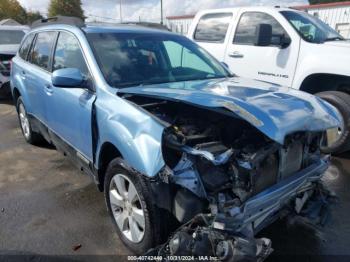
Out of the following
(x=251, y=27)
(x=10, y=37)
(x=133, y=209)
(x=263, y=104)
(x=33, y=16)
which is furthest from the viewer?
(x=33, y=16)

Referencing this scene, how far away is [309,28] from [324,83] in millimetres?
948

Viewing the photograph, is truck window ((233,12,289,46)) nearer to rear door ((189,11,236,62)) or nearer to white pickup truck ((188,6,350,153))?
white pickup truck ((188,6,350,153))

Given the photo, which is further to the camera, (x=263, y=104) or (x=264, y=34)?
(x=264, y=34)

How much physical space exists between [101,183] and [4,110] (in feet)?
20.6

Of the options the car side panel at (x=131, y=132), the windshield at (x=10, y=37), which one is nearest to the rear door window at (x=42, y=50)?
the car side panel at (x=131, y=132)

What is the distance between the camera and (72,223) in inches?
130

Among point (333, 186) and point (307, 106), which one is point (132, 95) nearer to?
point (307, 106)

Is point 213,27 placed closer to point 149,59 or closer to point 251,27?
point 251,27

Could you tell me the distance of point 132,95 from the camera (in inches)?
112

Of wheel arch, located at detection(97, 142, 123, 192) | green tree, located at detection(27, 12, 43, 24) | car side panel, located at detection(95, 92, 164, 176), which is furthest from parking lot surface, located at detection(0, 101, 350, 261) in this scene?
green tree, located at detection(27, 12, 43, 24)

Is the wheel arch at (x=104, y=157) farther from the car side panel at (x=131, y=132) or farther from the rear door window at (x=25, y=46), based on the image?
the rear door window at (x=25, y=46)

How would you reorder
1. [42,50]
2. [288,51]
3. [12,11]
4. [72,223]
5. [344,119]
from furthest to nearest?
[12,11]
[288,51]
[344,119]
[42,50]
[72,223]

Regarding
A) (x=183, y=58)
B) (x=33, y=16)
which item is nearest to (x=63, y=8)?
(x=33, y=16)

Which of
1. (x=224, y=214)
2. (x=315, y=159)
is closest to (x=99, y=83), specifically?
(x=224, y=214)
